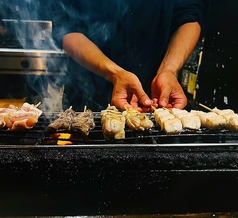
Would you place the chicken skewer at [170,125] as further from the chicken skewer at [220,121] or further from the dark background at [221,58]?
the dark background at [221,58]

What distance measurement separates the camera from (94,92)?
4.87 meters

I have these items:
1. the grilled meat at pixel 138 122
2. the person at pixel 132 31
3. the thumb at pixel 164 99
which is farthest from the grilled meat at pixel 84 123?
the person at pixel 132 31

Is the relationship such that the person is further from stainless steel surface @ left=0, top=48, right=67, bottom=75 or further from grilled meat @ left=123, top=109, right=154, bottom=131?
stainless steel surface @ left=0, top=48, right=67, bottom=75

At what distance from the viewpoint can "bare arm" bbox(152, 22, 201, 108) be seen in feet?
11.4

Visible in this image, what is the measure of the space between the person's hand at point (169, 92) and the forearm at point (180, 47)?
401 millimetres

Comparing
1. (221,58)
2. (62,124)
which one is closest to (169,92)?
(62,124)

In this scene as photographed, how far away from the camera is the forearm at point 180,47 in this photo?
13.7 ft

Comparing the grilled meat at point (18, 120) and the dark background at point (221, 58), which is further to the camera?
the dark background at point (221, 58)

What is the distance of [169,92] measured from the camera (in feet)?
11.3

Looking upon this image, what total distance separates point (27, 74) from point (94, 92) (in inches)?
125

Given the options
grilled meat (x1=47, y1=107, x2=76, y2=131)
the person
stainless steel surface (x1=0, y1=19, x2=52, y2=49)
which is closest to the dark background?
the person

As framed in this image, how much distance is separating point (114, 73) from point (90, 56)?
1.86ft

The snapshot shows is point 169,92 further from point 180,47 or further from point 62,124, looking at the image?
point 62,124

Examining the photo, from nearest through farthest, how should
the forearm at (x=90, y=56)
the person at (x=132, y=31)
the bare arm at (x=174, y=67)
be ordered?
the bare arm at (x=174, y=67)
the forearm at (x=90, y=56)
the person at (x=132, y=31)
